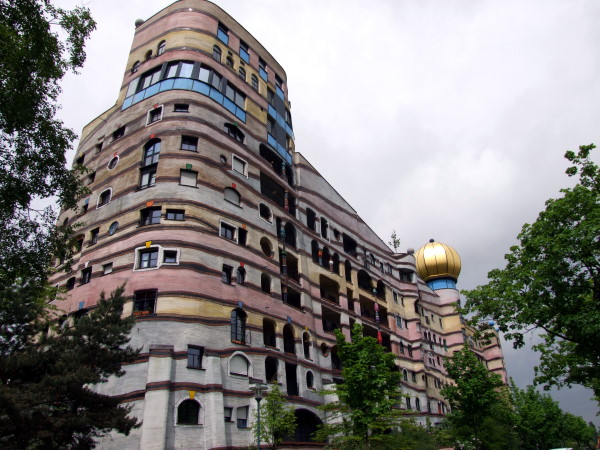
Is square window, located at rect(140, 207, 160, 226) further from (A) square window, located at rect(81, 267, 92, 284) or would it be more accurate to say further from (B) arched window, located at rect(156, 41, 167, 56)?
(B) arched window, located at rect(156, 41, 167, 56)

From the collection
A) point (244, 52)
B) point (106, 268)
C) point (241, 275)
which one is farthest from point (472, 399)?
point (244, 52)

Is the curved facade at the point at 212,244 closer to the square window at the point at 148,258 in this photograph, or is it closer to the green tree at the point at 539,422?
the square window at the point at 148,258

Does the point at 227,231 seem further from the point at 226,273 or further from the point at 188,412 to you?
the point at 188,412

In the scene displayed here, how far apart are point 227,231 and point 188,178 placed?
3254 millimetres

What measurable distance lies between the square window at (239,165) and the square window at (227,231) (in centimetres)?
376

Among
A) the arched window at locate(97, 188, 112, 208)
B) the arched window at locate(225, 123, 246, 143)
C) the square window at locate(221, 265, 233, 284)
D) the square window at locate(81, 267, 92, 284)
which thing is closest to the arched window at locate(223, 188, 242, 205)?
the arched window at locate(225, 123, 246, 143)

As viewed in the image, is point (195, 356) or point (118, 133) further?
point (118, 133)

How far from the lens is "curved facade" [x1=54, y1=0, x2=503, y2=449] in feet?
61.3

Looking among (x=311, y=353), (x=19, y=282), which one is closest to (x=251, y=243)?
(x=311, y=353)

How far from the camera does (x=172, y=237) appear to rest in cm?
2106

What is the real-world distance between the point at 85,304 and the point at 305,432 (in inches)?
A: 492

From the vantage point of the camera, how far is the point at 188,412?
17.9 meters

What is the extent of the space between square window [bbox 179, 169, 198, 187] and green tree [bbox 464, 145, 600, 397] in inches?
556

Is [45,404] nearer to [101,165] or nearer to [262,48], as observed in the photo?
[101,165]
